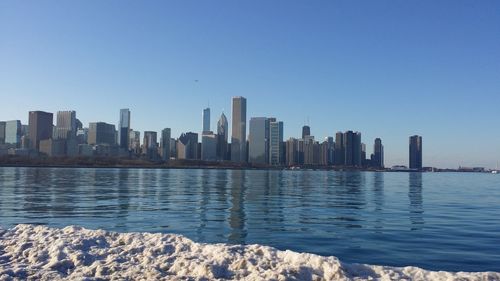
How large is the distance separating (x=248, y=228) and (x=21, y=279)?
16.7 m

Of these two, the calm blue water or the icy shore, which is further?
the calm blue water

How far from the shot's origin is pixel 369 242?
22672 millimetres

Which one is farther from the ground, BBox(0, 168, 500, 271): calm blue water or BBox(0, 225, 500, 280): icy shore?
BBox(0, 225, 500, 280): icy shore

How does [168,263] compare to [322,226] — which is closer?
[168,263]

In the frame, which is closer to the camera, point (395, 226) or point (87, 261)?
point (87, 261)

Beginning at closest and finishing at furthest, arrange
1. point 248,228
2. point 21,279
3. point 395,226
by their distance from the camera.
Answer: point 21,279 < point 248,228 < point 395,226

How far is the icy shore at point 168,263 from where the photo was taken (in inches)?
463

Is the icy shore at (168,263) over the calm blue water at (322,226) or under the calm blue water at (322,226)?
over

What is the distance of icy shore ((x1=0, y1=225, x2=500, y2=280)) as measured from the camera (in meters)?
11.8

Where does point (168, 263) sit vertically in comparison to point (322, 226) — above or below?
above

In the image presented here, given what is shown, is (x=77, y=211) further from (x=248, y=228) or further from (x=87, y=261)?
(x=87, y=261)

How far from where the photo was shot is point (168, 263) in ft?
42.0

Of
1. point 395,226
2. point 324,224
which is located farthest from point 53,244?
point 395,226

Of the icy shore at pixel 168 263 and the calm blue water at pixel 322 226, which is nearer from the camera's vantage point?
the icy shore at pixel 168 263
